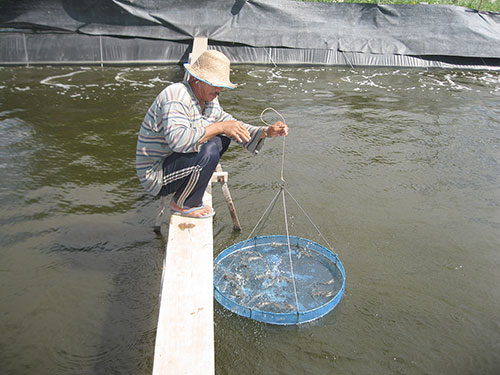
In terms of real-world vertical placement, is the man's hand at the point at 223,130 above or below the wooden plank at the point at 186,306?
above

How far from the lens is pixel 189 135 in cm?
249

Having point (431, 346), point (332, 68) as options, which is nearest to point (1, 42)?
point (332, 68)

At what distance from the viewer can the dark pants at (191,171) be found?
2648 mm

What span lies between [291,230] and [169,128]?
1544mm

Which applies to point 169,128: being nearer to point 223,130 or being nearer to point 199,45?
point 223,130

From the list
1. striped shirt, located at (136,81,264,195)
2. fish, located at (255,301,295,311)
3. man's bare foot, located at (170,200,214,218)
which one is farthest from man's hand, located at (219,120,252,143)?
fish, located at (255,301,295,311)

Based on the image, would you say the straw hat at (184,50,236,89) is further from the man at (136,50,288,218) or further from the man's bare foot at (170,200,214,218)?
the man's bare foot at (170,200,214,218)

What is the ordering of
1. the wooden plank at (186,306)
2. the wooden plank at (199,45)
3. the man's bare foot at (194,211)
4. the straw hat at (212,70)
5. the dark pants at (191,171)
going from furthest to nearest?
1. the wooden plank at (199,45)
2. the man's bare foot at (194,211)
3. the dark pants at (191,171)
4. the straw hat at (212,70)
5. the wooden plank at (186,306)

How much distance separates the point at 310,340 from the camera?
2.43m

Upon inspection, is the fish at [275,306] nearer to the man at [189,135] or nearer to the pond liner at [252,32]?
the man at [189,135]

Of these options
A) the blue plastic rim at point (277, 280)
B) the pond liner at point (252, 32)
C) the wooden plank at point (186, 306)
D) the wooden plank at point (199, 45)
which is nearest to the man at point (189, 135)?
the wooden plank at point (186, 306)

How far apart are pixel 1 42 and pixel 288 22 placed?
5.73 m

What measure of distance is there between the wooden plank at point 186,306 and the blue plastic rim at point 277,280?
0.27 m

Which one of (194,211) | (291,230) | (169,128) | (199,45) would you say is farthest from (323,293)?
(199,45)
